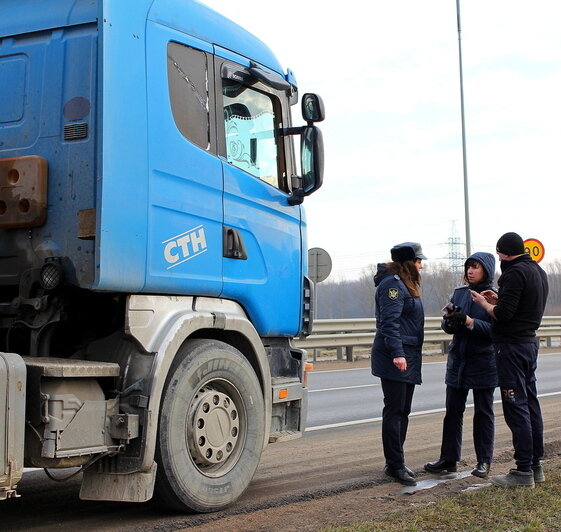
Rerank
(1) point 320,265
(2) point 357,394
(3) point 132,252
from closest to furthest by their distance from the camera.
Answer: (3) point 132,252 < (2) point 357,394 < (1) point 320,265

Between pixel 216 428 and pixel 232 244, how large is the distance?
1236mm

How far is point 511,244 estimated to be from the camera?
685 centimetres

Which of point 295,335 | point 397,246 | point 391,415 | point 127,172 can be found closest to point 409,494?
point 391,415

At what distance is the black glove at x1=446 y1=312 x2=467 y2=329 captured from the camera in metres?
7.09

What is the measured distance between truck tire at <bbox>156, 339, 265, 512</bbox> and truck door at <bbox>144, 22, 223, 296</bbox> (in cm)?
47

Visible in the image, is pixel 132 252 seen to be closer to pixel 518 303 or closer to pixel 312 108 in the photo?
pixel 312 108

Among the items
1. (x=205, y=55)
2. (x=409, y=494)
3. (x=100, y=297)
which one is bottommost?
(x=409, y=494)

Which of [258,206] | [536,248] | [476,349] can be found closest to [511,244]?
[476,349]

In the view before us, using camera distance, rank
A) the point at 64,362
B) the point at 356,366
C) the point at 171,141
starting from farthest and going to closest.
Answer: the point at 356,366 → the point at 171,141 → the point at 64,362

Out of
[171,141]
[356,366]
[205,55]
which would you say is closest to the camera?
[171,141]

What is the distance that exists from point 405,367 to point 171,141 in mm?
2567

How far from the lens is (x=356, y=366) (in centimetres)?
2105

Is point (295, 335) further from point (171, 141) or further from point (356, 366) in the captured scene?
point (356, 366)

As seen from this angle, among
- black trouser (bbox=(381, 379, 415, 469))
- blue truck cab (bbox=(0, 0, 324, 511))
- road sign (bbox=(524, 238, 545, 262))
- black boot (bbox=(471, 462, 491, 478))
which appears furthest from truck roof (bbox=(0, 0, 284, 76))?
road sign (bbox=(524, 238, 545, 262))
